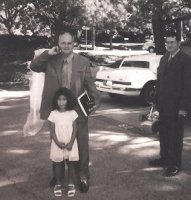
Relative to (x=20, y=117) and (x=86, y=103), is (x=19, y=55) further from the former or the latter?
(x=86, y=103)

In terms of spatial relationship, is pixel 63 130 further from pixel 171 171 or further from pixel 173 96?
pixel 171 171

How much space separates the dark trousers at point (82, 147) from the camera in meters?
4.73

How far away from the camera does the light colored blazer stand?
15.1ft

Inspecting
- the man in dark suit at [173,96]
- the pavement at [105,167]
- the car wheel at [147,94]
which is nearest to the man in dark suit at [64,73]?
the pavement at [105,167]

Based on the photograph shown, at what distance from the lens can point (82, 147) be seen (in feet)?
15.7

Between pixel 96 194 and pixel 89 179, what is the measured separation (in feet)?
1.56

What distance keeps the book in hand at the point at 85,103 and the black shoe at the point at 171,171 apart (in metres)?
1.44

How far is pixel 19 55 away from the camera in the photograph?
2347 cm

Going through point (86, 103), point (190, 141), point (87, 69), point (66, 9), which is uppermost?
point (66, 9)

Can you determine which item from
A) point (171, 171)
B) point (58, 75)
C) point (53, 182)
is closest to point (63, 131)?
point (58, 75)

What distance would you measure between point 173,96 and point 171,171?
95cm

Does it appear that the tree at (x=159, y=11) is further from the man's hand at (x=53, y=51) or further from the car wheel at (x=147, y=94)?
the man's hand at (x=53, y=51)

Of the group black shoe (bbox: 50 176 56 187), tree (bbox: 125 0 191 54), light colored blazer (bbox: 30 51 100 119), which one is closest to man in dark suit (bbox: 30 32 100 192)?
light colored blazer (bbox: 30 51 100 119)

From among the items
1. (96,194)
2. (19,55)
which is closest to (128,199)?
(96,194)
